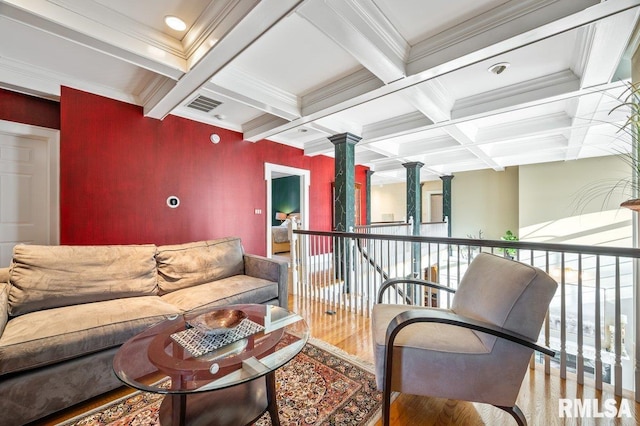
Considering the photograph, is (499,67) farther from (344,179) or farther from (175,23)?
(175,23)

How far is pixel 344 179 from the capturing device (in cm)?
435

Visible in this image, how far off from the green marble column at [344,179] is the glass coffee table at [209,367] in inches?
116

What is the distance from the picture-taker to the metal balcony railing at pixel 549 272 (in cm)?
166

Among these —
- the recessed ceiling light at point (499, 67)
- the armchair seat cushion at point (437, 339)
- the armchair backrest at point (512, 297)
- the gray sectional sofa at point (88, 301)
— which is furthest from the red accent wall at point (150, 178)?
the armchair backrest at point (512, 297)

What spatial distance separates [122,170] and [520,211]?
8489 millimetres

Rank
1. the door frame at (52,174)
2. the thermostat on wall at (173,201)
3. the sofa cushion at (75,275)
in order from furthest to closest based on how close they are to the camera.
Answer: the thermostat on wall at (173,201)
the door frame at (52,174)
the sofa cushion at (75,275)

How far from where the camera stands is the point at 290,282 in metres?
3.92

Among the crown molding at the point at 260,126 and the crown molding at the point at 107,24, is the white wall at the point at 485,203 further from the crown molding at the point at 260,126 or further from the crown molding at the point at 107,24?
the crown molding at the point at 107,24

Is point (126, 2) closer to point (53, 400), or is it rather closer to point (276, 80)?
point (276, 80)

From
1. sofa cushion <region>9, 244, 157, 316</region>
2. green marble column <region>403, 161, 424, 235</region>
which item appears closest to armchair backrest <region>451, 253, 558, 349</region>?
sofa cushion <region>9, 244, 157, 316</region>

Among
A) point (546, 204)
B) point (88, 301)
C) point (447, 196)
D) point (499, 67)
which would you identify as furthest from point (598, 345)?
point (447, 196)

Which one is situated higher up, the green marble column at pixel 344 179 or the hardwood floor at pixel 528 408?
the green marble column at pixel 344 179

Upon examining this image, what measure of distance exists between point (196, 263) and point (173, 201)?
1.36 meters

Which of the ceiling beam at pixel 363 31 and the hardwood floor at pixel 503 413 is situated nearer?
the hardwood floor at pixel 503 413
